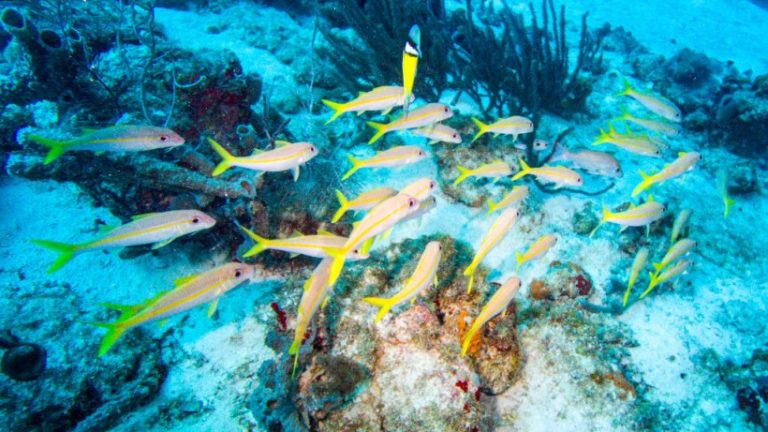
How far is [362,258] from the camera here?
10.1 ft

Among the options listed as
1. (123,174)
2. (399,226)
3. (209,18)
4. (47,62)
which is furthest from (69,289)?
(209,18)

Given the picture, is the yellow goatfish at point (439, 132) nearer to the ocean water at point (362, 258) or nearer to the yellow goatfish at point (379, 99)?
the ocean water at point (362, 258)

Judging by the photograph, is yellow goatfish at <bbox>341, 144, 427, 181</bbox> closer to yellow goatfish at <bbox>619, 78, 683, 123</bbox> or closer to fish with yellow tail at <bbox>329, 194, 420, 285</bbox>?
fish with yellow tail at <bbox>329, 194, 420, 285</bbox>

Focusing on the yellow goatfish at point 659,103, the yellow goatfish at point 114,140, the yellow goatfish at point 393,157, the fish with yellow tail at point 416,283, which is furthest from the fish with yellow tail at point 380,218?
the yellow goatfish at point 659,103

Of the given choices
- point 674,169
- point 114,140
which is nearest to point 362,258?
point 114,140

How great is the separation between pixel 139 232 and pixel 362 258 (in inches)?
66.7

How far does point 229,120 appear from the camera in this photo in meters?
4.62

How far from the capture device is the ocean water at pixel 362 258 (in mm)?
3088

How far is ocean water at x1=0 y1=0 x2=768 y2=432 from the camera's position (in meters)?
3.09

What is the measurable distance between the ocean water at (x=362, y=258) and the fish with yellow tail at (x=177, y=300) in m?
0.02

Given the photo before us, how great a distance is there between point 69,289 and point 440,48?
236 inches

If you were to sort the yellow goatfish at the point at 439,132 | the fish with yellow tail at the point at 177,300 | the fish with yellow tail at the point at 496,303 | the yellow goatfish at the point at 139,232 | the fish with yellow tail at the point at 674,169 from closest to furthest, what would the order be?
1. the fish with yellow tail at the point at 177,300
2. the yellow goatfish at the point at 139,232
3. the fish with yellow tail at the point at 496,303
4. the fish with yellow tail at the point at 674,169
5. the yellow goatfish at the point at 439,132

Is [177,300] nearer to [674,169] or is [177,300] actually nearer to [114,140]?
[114,140]

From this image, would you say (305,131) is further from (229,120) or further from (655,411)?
(655,411)
